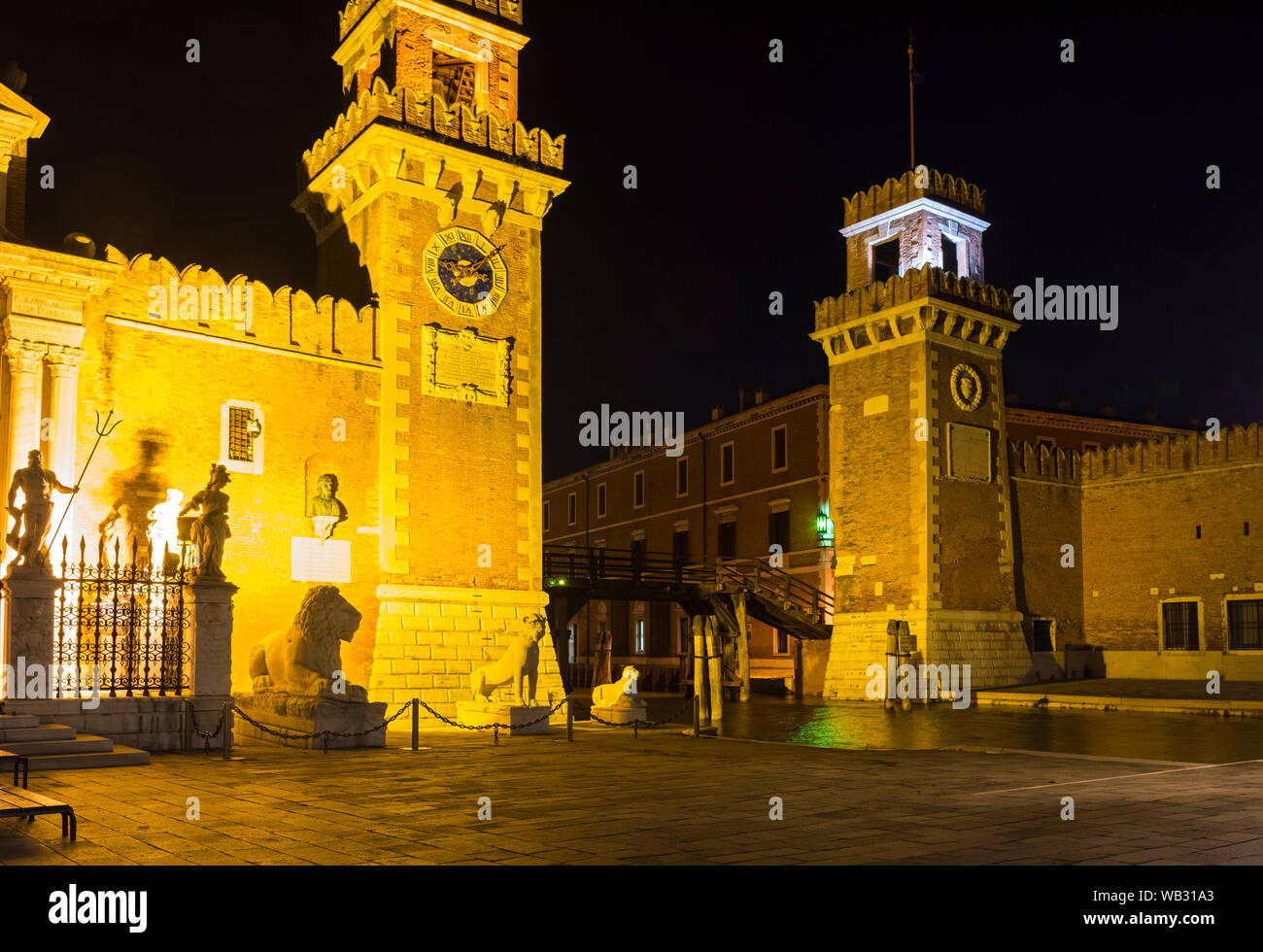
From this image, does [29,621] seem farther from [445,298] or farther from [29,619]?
[445,298]

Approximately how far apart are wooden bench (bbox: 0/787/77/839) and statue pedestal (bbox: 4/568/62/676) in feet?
17.4

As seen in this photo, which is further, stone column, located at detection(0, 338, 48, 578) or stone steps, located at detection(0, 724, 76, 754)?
stone column, located at detection(0, 338, 48, 578)

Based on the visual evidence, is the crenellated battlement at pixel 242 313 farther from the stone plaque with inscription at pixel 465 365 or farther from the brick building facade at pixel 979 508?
the brick building facade at pixel 979 508

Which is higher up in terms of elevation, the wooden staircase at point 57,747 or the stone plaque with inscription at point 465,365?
the stone plaque with inscription at point 465,365

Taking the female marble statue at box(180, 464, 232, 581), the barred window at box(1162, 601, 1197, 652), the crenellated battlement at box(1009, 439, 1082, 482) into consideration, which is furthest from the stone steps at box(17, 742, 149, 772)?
the barred window at box(1162, 601, 1197, 652)

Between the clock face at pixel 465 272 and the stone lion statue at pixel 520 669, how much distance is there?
739 centimetres

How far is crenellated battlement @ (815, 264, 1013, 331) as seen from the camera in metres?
29.7

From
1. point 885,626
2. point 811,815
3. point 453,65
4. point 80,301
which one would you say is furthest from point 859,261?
point 811,815

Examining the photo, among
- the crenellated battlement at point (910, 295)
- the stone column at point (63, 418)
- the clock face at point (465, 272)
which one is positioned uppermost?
the crenellated battlement at point (910, 295)

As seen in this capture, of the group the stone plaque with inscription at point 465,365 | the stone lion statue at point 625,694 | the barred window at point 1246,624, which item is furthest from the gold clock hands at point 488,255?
the barred window at point 1246,624

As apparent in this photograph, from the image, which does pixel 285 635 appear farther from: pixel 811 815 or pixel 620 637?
pixel 620 637

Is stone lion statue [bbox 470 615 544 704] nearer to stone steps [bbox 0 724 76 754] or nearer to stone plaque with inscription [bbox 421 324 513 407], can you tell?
stone plaque with inscription [bbox 421 324 513 407]

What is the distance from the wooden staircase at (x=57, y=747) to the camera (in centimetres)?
1184

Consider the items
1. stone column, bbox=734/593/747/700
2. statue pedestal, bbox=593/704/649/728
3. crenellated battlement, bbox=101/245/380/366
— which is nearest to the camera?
crenellated battlement, bbox=101/245/380/366
